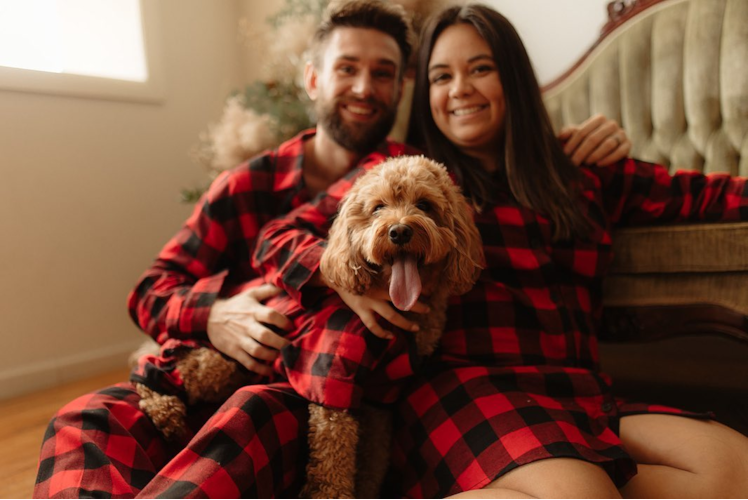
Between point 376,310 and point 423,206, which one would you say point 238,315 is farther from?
point 423,206

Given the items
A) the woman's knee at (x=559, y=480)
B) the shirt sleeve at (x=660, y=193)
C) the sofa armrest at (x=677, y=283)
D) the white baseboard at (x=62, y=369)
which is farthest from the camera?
the white baseboard at (x=62, y=369)

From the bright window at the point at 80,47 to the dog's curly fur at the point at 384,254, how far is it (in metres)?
1.94

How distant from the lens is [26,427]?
2039mm

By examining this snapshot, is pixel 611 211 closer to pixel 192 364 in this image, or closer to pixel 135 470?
pixel 192 364

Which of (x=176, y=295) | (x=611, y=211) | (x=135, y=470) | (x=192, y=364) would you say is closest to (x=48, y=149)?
(x=176, y=295)

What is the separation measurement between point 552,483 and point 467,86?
1.06 metres

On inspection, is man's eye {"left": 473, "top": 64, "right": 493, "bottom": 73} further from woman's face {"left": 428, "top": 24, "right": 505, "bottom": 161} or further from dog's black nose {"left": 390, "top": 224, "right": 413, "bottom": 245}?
dog's black nose {"left": 390, "top": 224, "right": 413, "bottom": 245}

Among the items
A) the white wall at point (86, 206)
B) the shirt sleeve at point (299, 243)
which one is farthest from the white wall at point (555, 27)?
the white wall at point (86, 206)

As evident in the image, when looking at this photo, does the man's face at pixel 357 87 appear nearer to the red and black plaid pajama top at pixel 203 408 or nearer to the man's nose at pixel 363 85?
the man's nose at pixel 363 85

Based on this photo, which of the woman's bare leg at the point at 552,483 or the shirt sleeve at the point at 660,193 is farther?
the shirt sleeve at the point at 660,193

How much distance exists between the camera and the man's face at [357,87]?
1.70 metres

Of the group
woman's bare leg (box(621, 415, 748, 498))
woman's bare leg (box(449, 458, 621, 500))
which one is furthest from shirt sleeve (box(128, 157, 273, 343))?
woman's bare leg (box(621, 415, 748, 498))

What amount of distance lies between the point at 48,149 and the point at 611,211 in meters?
2.42

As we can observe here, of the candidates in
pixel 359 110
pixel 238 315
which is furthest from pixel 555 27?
pixel 238 315
